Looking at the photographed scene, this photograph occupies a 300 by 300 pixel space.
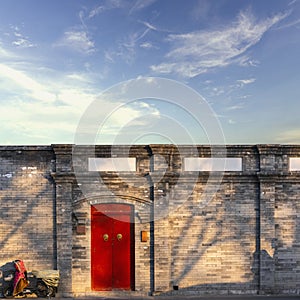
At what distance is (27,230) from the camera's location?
11.3 meters

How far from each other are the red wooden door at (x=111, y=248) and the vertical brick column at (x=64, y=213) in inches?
30.3

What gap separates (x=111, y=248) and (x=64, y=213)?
193cm

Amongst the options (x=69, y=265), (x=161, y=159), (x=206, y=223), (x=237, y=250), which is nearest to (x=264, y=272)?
Result: (x=237, y=250)

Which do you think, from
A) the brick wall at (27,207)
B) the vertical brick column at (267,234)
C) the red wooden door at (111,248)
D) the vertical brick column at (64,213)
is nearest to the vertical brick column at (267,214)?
the vertical brick column at (267,234)

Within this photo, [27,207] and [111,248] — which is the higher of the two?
[27,207]

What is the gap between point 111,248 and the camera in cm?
1151

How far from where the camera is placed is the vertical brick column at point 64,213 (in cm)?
1126

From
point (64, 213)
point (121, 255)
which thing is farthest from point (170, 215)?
point (64, 213)

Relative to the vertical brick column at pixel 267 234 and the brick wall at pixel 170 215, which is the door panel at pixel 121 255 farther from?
the vertical brick column at pixel 267 234

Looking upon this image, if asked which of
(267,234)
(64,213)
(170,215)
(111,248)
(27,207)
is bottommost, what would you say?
(111,248)

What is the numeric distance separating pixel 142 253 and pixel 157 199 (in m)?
1.85

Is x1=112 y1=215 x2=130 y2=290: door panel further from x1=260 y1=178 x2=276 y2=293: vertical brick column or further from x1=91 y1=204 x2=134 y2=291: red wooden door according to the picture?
x1=260 y1=178 x2=276 y2=293: vertical brick column

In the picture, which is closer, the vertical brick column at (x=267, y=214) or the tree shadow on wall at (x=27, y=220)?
the tree shadow on wall at (x=27, y=220)

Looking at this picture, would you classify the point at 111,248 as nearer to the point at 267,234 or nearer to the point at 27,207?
the point at 27,207
